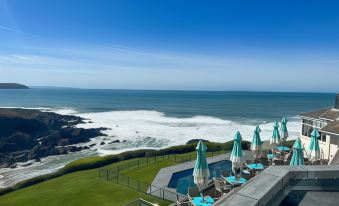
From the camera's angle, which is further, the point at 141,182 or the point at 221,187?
the point at 141,182

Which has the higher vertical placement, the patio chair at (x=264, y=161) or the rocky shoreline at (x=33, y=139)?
the patio chair at (x=264, y=161)

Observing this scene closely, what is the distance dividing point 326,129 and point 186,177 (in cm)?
992

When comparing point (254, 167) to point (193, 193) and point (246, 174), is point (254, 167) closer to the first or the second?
point (246, 174)

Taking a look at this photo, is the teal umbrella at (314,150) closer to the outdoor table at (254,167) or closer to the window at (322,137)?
the outdoor table at (254,167)

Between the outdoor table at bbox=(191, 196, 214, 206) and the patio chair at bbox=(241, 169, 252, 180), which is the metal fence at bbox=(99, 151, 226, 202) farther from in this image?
the patio chair at bbox=(241, 169, 252, 180)

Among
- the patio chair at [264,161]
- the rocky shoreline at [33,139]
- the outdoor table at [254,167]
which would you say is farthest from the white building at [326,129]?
the rocky shoreline at [33,139]

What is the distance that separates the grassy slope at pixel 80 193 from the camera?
57.3ft

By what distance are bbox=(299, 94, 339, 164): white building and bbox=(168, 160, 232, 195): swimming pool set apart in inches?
270

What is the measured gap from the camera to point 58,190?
66.1 ft

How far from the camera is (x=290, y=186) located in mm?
7723

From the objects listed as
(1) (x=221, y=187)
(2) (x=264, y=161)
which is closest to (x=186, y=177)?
(2) (x=264, y=161)

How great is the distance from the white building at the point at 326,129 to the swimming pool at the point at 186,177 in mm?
6860

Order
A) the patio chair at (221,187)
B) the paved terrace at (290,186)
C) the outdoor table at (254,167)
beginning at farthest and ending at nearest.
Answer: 1. the outdoor table at (254,167)
2. the patio chair at (221,187)
3. the paved terrace at (290,186)

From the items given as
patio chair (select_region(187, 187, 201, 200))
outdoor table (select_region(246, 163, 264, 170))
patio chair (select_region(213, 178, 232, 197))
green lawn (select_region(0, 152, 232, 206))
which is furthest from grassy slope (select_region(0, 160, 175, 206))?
outdoor table (select_region(246, 163, 264, 170))
